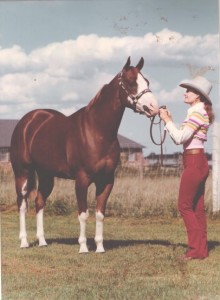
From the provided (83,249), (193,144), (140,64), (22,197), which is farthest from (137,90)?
(22,197)

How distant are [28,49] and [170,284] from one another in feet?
10.7

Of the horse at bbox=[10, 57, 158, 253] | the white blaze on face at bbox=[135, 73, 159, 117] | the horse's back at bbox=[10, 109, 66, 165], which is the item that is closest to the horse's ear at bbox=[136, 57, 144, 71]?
the horse at bbox=[10, 57, 158, 253]

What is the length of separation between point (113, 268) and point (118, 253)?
0.79 metres

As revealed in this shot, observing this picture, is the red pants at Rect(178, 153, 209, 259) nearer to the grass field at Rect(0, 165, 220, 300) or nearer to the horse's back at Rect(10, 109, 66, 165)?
the grass field at Rect(0, 165, 220, 300)

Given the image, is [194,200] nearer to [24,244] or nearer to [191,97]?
[191,97]

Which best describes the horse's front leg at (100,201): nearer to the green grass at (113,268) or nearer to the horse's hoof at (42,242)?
the green grass at (113,268)

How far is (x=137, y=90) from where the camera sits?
21.6 feet

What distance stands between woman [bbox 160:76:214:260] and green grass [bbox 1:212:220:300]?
1.12 ft

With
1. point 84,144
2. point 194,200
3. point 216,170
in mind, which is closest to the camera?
point 194,200

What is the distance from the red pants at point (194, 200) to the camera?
6.41 metres

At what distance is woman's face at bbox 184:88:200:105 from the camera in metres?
6.39

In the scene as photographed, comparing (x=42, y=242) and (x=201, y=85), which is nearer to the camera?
(x=201, y=85)

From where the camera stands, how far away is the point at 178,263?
21.2ft

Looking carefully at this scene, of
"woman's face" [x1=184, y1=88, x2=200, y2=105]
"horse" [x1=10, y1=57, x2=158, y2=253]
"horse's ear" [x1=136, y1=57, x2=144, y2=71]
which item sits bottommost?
"horse" [x1=10, y1=57, x2=158, y2=253]
